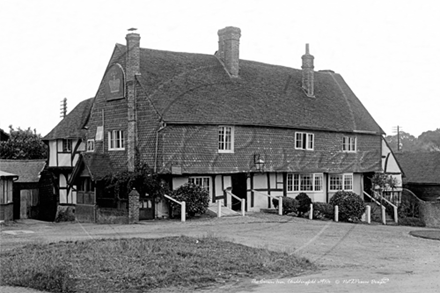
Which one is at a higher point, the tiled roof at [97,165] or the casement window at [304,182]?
the tiled roof at [97,165]

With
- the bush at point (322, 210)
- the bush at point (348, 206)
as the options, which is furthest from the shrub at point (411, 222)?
the bush at point (322, 210)

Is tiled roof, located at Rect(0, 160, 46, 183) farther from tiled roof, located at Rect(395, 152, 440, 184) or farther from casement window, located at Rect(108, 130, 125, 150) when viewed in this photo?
tiled roof, located at Rect(395, 152, 440, 184)

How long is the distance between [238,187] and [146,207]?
6994mm

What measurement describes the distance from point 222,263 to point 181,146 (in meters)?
16.8

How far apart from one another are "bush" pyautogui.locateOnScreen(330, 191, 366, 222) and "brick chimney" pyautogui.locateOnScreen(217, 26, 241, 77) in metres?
9.92

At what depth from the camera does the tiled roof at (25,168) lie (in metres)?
46.0

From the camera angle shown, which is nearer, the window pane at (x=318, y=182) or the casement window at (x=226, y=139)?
the casement window at (x=226, y=139)

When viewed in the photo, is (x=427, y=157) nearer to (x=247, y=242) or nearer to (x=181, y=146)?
(x=181, y=146)

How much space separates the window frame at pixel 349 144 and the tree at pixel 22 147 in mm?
31803

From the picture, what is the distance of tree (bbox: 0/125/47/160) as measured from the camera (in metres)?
62.1

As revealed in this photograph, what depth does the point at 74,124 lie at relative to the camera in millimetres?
43000

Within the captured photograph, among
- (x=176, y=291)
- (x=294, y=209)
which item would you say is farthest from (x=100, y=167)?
(x=176, y=291)

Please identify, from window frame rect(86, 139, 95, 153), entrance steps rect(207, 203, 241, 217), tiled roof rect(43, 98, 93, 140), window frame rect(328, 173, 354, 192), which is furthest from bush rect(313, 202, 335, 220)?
tiled roof rect(43, 98, 93, 140)

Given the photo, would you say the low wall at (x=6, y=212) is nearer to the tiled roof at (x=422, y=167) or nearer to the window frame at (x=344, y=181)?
the window frame at (x=344, y=181)
